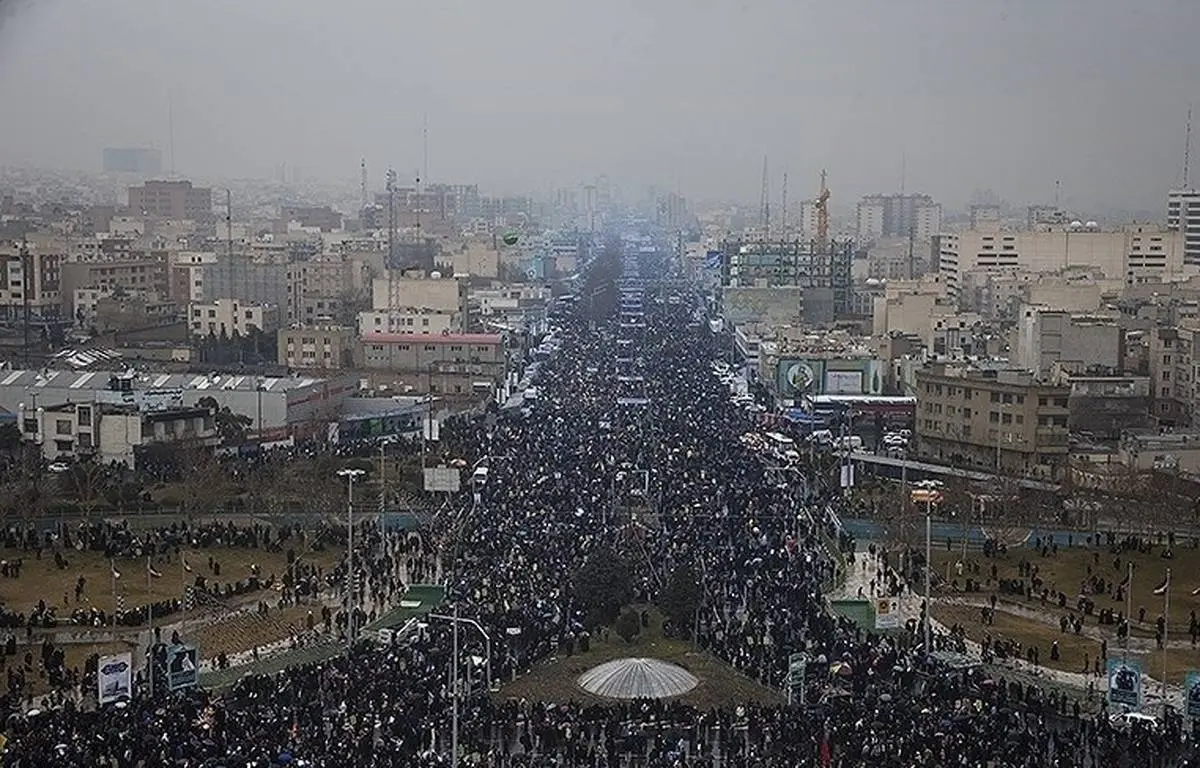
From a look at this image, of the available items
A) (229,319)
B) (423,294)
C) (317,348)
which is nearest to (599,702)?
(317,348)

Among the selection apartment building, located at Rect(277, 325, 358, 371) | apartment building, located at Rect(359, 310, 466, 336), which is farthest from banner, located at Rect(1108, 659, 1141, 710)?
apartment building, located at Rect(359, 310, 466, 336)

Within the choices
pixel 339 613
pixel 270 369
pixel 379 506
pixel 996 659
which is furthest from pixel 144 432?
pixel 996 659

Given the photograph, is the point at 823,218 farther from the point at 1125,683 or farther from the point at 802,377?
the point at 1125,683

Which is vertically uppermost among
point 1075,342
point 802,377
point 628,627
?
point 1075,342

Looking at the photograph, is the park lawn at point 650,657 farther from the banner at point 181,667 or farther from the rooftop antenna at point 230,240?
the rooftop antenna at point 230,240

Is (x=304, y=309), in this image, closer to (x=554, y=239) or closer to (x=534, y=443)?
(x=534, y=443)

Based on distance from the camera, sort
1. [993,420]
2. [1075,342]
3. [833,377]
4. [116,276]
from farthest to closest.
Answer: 1. [116,276]
2. [833,377]
3. [1075,342]
4. [993,420]
